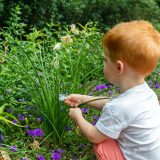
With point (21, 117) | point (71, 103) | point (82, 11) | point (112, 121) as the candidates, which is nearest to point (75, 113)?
point (71, 103)

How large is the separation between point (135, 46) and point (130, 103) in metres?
0.31

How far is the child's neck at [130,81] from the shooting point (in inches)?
101

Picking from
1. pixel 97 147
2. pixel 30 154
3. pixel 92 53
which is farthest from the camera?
pixel 92 53

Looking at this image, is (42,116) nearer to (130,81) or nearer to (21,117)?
(21,117)

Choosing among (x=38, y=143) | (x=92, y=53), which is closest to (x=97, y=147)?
(x=38, y=143)

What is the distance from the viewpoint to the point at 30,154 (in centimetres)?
291

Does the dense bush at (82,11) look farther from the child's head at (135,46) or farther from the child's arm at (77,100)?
the child's head at (135,46)

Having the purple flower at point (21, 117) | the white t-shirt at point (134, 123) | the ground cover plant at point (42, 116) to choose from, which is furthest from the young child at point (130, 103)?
the purple flower at point (21, 117)

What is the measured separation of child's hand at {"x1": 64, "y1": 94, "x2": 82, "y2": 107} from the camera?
291cm

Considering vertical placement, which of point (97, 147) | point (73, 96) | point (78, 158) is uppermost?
point (73, 96)

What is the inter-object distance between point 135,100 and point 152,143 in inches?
10.9

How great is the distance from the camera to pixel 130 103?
253 cm

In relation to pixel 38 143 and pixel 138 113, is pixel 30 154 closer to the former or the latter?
pixel 38 143

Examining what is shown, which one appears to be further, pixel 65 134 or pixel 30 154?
pixel 65 134
